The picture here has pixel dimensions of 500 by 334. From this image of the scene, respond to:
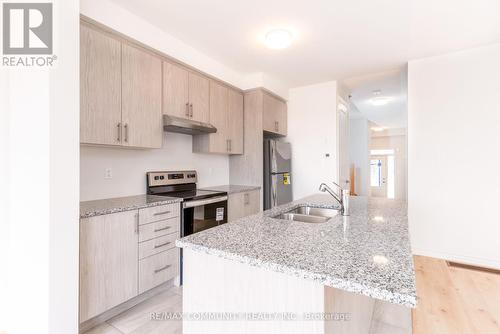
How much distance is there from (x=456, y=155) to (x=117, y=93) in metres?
3.80

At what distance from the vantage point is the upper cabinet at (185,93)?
2.57 meters

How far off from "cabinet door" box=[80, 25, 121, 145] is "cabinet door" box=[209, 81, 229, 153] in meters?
1.21

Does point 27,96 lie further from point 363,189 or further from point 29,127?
point 363,189

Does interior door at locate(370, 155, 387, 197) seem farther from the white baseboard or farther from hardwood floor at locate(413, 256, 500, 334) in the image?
hardwood floor at locate(413, 256, 500, 334)

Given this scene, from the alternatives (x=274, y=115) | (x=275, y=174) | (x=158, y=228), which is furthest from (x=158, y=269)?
(x=274, y=115)

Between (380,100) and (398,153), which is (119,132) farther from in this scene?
(398,153)

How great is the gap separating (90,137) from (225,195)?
4.93ft

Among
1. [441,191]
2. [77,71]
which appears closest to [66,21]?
[77,71]

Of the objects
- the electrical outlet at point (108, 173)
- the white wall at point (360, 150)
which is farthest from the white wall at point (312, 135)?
the white wall at point (360, 150)

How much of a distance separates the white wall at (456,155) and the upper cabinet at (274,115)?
1.82 m

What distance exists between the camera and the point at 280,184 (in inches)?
150

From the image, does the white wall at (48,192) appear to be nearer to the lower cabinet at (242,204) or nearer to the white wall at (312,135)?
the lower cabinet at (242,204)

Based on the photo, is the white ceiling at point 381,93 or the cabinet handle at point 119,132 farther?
the white ceiling at point 381,93

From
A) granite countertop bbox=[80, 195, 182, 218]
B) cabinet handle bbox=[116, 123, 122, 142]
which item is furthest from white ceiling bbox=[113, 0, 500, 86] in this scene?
granite countertop bbox=[80, 195, 182, 218]
